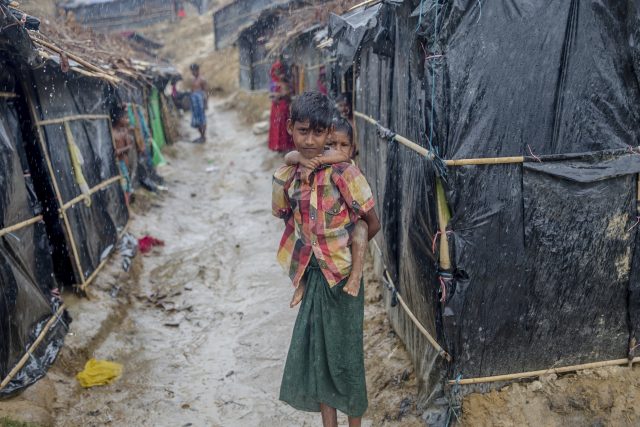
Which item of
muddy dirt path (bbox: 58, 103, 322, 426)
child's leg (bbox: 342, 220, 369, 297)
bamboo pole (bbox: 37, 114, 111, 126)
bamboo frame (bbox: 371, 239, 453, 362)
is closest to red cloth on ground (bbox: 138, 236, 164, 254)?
muddy dirt path (bbox: 58, 103, 322, 426)

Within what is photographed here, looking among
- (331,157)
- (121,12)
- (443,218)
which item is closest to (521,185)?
(443,218)

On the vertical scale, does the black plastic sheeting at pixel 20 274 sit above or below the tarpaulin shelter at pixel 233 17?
below

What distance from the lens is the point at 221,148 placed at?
14383mm

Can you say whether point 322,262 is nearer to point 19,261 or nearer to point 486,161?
point 486,161

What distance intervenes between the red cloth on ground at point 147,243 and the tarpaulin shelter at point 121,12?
26.3 metres

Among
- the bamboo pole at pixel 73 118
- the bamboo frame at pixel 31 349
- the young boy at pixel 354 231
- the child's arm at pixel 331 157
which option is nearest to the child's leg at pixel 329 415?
the young boy at pixel 354 231

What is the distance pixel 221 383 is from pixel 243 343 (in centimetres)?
66

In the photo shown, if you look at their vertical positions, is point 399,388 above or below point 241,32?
below

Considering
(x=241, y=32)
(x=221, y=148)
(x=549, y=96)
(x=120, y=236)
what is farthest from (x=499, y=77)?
(x=241, y=32)

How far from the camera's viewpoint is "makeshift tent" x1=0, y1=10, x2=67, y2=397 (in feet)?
11.6

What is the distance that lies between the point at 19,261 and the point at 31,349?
69cm

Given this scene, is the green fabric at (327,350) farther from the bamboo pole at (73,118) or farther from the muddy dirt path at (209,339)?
the bamboo pole at (73,118)

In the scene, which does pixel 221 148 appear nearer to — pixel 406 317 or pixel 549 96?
pixel 406 317

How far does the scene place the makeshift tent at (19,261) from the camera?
140 inches
